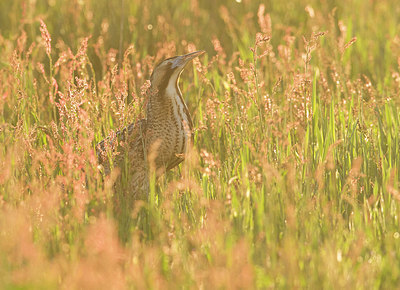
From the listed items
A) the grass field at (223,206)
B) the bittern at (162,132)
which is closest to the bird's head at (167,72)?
the bittern at (162,132)

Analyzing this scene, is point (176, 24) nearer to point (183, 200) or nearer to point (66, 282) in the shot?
point (183, 200)

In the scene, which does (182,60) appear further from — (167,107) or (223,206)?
(223,206)

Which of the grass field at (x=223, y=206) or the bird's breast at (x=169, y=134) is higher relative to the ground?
the bird's breast at (x=169, y=134)

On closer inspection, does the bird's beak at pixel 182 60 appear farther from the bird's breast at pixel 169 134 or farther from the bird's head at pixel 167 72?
the bird's breast at pixel 169 134

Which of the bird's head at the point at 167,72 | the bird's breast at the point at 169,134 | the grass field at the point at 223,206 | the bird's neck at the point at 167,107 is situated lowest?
the grass field at the point at 223,206

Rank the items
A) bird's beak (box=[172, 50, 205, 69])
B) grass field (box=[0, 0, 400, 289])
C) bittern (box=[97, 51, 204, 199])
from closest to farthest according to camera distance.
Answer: grass field (box=[0, 0, 400, 289]) < bittern (box=[97, 51, 204, 199]) < bird's beak (box=[172, 50, 205, 69])

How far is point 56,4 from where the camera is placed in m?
6.84

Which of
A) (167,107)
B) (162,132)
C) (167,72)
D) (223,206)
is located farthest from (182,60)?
(223,206)

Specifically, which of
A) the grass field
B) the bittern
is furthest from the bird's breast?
the grass field

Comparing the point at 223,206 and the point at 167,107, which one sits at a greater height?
the point at 167,107

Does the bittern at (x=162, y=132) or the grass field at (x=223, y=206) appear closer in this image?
the grass field at (x=223, y=206)

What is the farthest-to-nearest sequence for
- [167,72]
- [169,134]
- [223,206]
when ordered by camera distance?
[167,72]
[169,134]
[223,206]

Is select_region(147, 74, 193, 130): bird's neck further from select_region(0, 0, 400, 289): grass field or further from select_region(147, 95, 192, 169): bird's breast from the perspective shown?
select_region(0, 0, 400, 289): grass field

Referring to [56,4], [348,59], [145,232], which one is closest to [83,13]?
[56,4]
